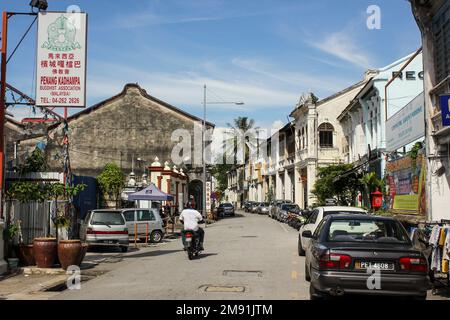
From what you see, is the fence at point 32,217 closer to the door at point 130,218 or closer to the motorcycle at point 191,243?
the motorcycle at point 191,243

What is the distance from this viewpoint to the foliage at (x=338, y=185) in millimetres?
33969

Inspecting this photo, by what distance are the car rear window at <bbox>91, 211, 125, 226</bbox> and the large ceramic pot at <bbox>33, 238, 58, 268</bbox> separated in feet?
19.3

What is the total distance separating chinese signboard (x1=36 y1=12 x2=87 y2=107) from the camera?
562 inches

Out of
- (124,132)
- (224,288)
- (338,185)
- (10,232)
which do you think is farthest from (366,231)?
(124,132)

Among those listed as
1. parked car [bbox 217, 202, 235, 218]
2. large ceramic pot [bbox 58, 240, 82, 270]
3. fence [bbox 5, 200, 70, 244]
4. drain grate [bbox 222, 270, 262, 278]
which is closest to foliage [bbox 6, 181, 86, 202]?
fence [bbox 5, 200, 70, 244]

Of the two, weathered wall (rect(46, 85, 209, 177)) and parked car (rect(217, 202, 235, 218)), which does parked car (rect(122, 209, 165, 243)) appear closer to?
weathered wall (rect(46, 85, 209, 177))

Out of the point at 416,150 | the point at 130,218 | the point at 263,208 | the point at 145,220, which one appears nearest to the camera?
the point at 416,150

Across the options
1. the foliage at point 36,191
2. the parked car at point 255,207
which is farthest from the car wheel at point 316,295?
the parked car at point 255,207

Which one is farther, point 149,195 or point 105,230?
point 149,195

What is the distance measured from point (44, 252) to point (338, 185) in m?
24.7

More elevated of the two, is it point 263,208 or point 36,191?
point 36,191

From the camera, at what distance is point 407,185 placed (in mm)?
17156

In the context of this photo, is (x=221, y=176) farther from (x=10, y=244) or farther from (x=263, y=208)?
(x=10, y=244)
